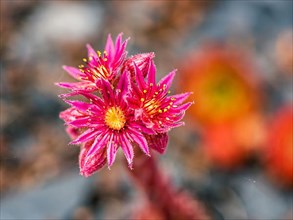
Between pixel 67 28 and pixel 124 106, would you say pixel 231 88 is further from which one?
pixel 124 106

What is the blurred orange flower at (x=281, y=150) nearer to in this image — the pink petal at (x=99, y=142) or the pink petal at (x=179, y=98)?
the pink petal at (x=179, y=98)

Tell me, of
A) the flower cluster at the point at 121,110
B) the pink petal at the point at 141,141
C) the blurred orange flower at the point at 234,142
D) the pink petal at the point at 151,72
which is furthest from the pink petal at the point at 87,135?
the blurred orange flower at the point at 234,142

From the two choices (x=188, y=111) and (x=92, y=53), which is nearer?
(x=92, y=53)

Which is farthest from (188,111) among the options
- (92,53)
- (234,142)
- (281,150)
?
(92,53)

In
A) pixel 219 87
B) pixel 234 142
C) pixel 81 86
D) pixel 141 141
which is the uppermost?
pixel 219 87

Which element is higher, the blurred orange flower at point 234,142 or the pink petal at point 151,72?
the blurred orange flower at point 234,142

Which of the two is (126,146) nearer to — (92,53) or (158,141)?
(158,141)

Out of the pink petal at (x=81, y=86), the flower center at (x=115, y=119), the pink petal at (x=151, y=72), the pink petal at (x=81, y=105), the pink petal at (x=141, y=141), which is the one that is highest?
the pink petal at (x=81, y=86)
